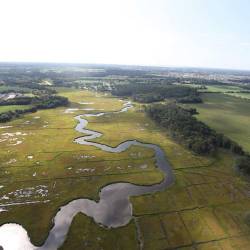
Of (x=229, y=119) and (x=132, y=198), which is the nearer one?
(x=132, y=198)

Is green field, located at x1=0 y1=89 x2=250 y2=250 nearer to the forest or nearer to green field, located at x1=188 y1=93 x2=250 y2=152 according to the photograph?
the forest

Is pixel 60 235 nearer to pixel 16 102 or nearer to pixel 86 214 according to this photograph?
pixel 86 214

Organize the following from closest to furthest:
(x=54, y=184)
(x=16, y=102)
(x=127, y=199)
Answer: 1. (x=127, y=199)
2. (x=54, y=184)
3. (x=16, y=102)

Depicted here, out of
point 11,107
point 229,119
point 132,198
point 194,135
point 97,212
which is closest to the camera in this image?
point 97,212

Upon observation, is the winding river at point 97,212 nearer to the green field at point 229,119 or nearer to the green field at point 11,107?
the green field at point 229,119

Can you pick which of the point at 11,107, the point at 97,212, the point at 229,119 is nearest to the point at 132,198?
the point at 97,212

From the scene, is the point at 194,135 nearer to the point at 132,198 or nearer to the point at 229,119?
the point at 132,198

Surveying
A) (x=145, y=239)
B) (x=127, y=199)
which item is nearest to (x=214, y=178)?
(x=127, y=199)
